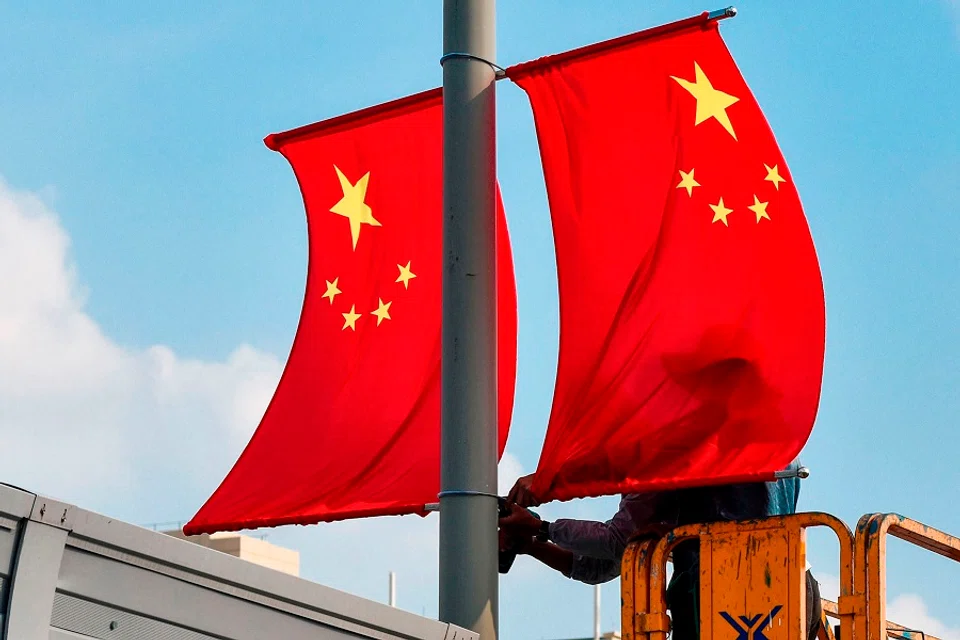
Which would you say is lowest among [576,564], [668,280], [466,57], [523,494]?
[576,564]

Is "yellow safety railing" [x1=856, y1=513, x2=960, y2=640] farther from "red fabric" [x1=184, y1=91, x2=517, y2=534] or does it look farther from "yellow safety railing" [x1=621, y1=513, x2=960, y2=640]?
"red fabric" [x1=184, y1=91, x2=517, y2=534]

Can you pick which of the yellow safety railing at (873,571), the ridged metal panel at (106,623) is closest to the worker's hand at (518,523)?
the yellow safety railing at (873,571)

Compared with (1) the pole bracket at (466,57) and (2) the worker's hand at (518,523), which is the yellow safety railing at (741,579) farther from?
(1) the pole bracket at (466,57)

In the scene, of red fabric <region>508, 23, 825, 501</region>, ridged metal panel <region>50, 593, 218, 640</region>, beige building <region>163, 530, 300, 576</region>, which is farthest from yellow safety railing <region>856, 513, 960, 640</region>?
beige building <region>163, 530, 300, 576</region>

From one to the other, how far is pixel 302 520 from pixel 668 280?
2028mm

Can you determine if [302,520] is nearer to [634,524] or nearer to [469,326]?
[469,326]

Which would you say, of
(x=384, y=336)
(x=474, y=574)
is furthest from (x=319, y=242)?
(x=474, y=574)

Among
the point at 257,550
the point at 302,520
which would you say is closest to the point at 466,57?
the point at 302,520

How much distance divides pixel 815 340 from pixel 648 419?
738 millimetres

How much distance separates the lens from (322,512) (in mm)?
7270

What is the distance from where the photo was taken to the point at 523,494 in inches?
264

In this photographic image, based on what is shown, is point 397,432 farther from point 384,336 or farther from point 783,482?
point 783,482

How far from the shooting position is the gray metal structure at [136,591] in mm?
4137

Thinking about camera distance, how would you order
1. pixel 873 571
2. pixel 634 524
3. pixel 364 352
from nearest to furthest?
pixel 873 571 < pixel 634 524 < pixel 364 352
